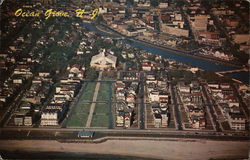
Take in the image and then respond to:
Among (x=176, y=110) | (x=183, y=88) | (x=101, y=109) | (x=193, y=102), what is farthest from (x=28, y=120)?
(x=183, y=88)

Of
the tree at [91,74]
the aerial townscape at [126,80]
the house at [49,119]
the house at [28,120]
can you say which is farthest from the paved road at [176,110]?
the house at [28,120]

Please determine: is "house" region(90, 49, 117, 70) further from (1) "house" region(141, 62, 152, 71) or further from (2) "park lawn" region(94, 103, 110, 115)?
(2) "park lawn" region(94, 103, 110, 115)

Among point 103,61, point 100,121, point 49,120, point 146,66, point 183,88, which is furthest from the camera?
point 103,61

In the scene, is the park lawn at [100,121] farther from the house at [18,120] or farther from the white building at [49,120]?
the house at [18,120]

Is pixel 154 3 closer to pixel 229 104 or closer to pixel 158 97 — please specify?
pixel 158 97

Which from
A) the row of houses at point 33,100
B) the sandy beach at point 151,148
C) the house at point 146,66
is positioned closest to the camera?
the sandy beach at point 151,148

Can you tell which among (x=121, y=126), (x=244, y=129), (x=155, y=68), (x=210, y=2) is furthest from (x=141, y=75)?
(x=210, y=2)

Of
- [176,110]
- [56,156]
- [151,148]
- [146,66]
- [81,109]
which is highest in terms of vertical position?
[146,66]
